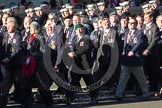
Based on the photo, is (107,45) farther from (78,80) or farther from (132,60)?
(78,80)

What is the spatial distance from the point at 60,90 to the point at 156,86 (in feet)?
7.14

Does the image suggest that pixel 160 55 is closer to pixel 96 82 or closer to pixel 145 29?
pixel 145 29

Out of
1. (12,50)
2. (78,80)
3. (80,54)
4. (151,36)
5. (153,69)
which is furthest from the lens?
(153,69)

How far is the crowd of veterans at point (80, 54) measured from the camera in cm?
867

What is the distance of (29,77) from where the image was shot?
8633 mm

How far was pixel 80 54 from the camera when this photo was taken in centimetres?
888

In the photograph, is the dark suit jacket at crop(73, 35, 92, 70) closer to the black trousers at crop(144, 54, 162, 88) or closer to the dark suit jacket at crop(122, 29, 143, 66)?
the dark suit jacket at crop(122, 29, 143, 66)

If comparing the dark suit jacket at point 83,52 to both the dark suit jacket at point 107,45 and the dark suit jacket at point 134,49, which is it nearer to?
the dark suit jacket at point 107,45

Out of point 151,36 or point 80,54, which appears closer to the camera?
point 80,54

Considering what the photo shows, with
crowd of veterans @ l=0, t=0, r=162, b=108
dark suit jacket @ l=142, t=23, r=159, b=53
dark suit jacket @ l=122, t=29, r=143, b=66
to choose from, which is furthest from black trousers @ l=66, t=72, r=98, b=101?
dark suit jacket @ l=142, t=23, r=159, b=53

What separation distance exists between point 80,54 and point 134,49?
1.14m

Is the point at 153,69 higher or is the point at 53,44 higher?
the point at 53,44

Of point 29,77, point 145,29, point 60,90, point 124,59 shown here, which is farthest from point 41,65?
point 145,29

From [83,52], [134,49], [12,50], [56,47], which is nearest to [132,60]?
[134,49]
